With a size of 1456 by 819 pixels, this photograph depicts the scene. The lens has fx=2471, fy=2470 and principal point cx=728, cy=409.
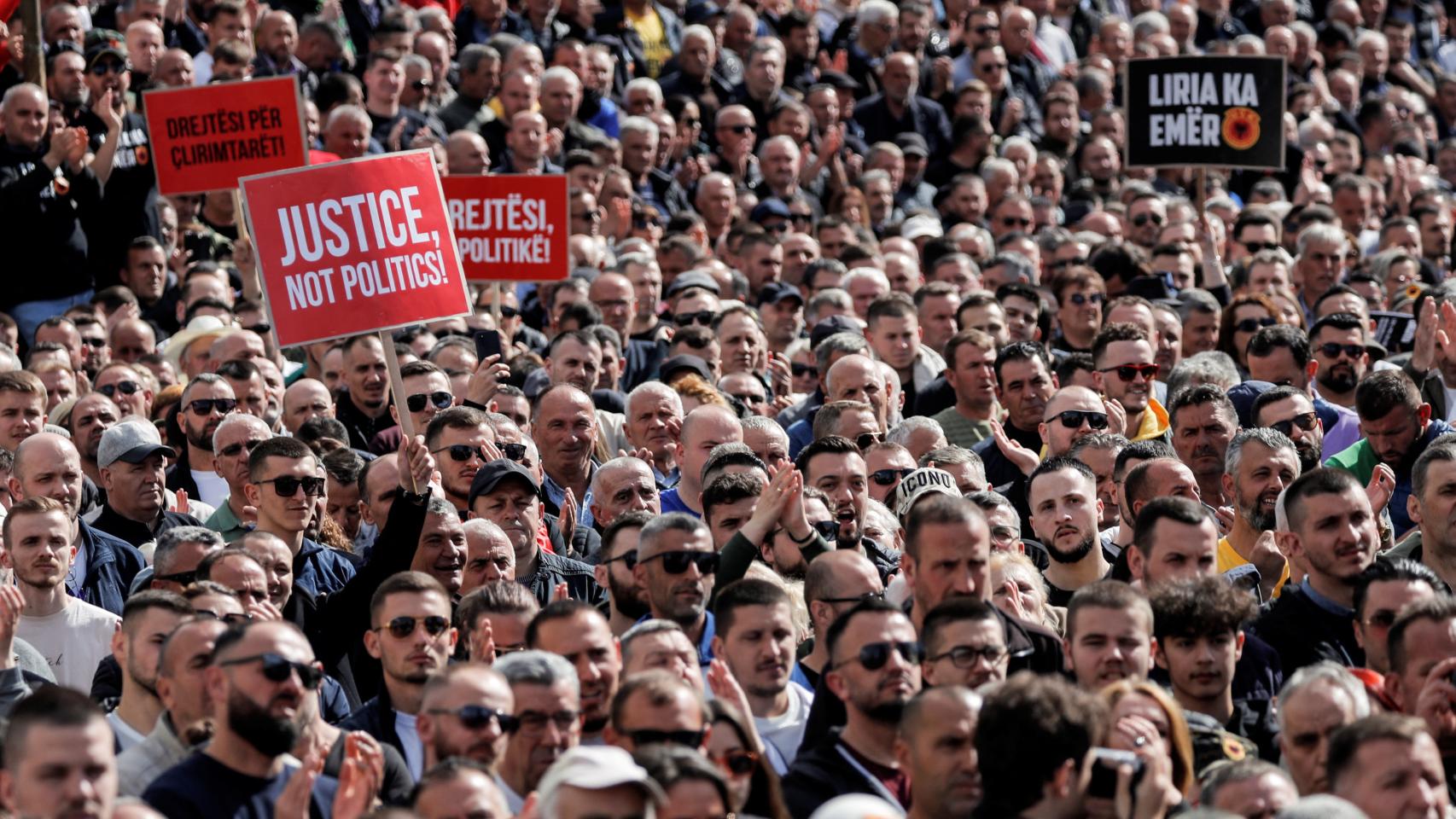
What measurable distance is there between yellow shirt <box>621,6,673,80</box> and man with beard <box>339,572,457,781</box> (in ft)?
39.7

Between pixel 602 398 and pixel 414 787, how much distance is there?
20.5 ft

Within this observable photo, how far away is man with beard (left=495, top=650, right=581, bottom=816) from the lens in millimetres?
6559

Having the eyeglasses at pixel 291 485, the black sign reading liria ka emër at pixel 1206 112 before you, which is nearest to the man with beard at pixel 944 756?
the eyeglasses at pixel 291 485

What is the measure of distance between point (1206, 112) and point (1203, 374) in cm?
505

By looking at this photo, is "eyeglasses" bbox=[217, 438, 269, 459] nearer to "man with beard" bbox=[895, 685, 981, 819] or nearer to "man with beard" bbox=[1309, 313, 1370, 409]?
"man with beard" bbox=[895, 685, 981, 819]

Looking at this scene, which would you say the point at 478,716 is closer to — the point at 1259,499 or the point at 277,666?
the point at 277,666

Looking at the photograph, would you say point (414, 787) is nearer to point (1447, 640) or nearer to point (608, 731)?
point (608, 731)

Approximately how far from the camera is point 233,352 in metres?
12.1

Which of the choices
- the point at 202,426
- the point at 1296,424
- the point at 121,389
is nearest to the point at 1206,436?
the point at 1296,424

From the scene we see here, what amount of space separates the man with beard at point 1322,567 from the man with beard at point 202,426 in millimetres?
4827

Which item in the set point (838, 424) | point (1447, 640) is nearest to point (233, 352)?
point (838, 424)

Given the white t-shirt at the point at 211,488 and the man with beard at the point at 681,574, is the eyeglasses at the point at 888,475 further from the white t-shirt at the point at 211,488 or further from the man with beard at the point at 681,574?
the white t-shirt at the point at 211,488

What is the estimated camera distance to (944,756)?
6.37 m

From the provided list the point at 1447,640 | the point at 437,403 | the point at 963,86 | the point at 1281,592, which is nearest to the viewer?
the point at 1447,640
